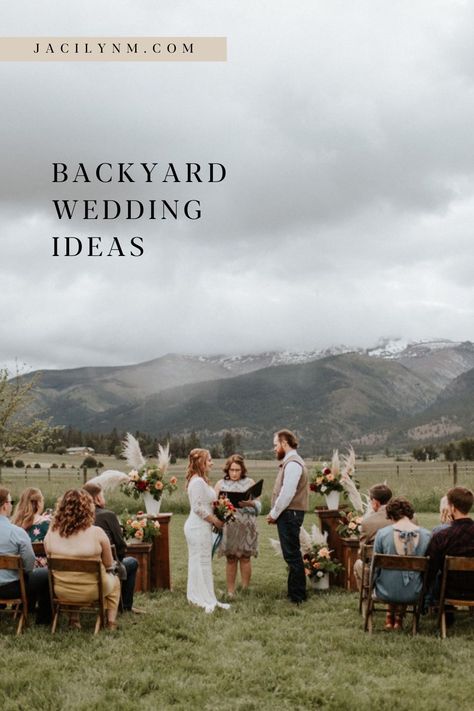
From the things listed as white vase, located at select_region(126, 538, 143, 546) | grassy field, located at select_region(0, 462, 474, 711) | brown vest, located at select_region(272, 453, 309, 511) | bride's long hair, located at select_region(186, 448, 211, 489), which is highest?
bride's long hair, located at select_region(186, 448, 211, 489)

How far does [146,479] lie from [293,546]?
2.57 metres

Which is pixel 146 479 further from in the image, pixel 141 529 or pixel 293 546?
pixel 293 546

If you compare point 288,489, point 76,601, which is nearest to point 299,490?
point 288,489

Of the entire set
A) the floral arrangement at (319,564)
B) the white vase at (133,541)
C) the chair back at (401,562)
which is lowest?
the floral arrangement at (319,564)

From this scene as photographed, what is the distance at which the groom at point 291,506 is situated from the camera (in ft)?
31.1

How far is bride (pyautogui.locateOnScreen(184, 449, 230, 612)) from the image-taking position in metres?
9.41

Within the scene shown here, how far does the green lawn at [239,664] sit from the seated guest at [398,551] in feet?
1.14

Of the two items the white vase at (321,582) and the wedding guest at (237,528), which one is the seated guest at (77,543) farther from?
the white vase at (321,582)

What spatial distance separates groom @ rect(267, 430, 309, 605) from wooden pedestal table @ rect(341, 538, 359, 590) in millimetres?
1075

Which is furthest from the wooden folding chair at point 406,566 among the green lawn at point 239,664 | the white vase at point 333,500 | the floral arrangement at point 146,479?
the floral arrangement at point 146,479

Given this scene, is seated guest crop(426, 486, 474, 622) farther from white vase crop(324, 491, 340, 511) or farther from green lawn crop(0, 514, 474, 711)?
white vase crop(324, 491, 340, 511)

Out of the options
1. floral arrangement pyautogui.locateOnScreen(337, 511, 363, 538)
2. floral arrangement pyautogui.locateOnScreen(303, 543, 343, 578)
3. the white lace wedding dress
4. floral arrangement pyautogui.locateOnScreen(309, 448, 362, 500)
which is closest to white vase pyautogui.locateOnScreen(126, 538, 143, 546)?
the white lace wedding dress

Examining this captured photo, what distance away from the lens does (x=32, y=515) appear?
29.6 ft

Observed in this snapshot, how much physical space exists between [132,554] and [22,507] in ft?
6.12
